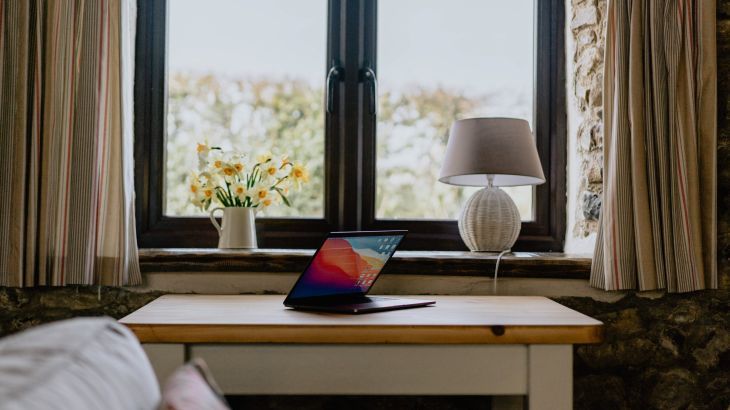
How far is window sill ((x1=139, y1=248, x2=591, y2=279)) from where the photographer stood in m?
1.82

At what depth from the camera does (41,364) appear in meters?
0.51

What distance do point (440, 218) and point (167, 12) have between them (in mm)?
1162

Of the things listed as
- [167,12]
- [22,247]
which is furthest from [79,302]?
[167,12]

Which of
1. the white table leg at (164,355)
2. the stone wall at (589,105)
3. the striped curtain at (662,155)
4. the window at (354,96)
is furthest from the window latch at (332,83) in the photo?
the white table leg at (164,355)

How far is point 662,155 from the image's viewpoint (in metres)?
1.76

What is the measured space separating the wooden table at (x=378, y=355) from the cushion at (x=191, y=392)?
1.83 ft

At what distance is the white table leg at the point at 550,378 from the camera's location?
124 centimetres

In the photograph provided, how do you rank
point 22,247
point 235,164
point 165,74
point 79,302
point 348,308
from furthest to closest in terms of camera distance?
point 165,74 < point 235,164 < point 79,302 < point 22,247 < point 348,308

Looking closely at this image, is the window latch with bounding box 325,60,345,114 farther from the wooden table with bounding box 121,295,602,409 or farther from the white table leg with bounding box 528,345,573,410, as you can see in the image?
the white table leg with bounding box 528,345,573,410

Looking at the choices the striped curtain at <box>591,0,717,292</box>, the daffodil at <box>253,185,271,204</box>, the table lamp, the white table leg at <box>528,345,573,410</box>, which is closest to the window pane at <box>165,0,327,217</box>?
the daffodil at <box>253,185,271,204</box>

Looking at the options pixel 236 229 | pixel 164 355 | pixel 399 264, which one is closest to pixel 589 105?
pixel 399 264

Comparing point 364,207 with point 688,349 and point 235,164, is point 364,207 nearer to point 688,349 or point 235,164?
point 235,164

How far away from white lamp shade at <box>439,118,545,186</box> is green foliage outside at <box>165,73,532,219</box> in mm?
328

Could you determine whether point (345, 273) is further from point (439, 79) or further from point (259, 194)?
point (439, 79)
